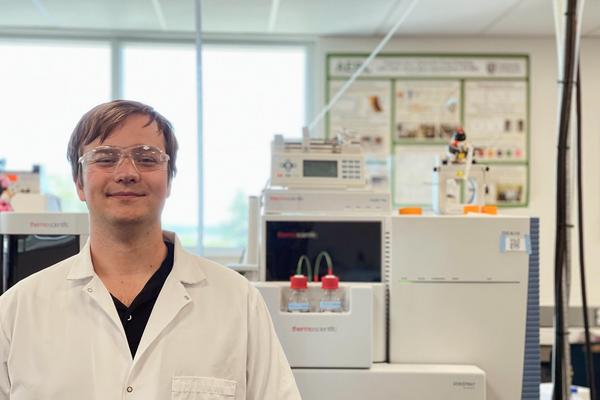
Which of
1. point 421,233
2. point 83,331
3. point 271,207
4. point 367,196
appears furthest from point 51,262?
point 421,233

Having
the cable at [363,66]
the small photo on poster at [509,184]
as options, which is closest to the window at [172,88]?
the cable at [363,66]

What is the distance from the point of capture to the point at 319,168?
6.50 ft

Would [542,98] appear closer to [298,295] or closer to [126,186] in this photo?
[298,295]

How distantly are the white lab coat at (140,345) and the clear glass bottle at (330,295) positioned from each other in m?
0.49

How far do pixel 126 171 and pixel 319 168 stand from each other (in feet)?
2.97

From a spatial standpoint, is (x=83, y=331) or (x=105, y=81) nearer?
(x=83, y=331)

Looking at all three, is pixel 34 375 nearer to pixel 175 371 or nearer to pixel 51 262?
pixel 175 371

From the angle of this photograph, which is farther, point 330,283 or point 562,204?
point 330,283

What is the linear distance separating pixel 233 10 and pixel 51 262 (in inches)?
73.8

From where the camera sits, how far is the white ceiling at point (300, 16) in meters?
3.16

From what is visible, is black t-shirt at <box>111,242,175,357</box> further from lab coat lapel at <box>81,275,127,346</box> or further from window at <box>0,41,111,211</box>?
window at <box>0,41,111,211</box>

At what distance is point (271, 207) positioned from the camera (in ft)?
6.15

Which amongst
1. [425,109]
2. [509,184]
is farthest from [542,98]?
[425,109]

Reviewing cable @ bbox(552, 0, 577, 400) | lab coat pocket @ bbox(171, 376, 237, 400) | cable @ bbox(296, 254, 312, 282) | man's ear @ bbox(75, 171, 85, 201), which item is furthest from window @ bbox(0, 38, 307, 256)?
cable @ bbox(552, 0, 577, 400)
